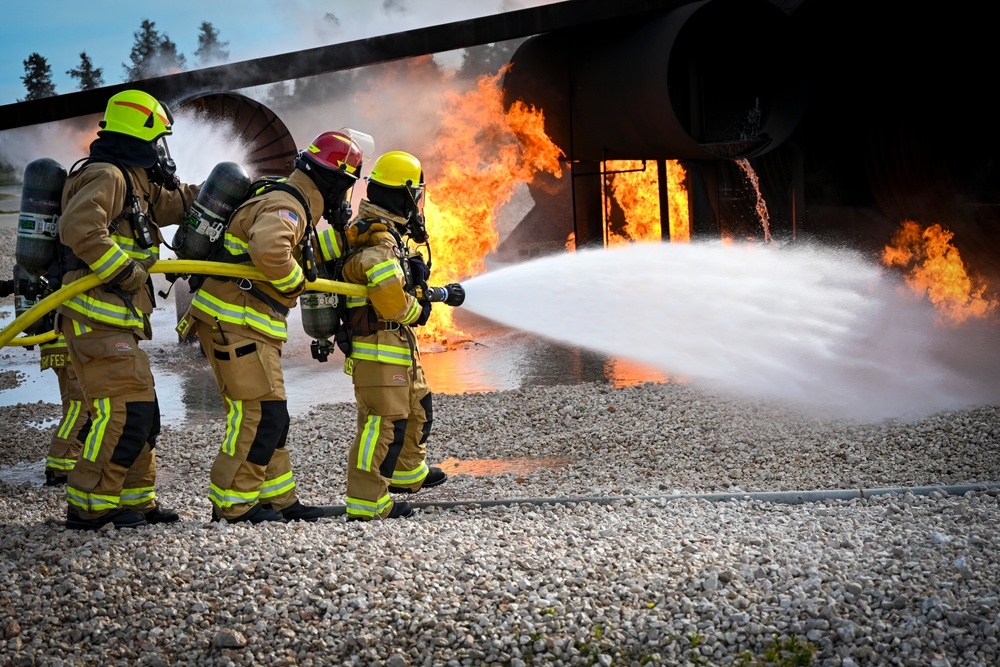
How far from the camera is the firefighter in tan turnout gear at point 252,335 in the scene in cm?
453

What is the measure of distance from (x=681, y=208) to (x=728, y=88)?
5.49 ft

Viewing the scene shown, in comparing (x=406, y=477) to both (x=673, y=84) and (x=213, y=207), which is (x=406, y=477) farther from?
(x=673, y=84)

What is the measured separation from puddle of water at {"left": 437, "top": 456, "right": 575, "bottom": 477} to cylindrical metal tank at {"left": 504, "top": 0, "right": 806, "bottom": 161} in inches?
201

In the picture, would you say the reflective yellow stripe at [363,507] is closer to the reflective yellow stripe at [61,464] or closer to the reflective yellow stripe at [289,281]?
the reflective yellow stripe at [289,281]

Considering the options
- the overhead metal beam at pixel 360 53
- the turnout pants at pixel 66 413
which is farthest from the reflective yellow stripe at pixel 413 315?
the overhead metal beam at pixel 360 53

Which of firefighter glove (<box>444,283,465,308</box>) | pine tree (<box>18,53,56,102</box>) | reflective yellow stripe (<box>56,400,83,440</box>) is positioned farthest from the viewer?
pine tree (<box>18,53,56,102</box>)

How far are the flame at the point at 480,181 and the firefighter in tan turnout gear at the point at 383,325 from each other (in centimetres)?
659

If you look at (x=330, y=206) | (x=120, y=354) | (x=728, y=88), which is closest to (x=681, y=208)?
(x=728, y=88)

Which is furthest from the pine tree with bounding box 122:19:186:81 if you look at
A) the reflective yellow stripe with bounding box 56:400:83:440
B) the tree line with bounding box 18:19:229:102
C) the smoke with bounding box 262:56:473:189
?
the reflective yellow stripe with bounding box 56:400:83:440

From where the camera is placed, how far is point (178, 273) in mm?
4562

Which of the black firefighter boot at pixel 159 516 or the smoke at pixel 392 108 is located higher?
the smoke at pixel 392 108

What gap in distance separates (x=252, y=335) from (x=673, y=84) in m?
8.17

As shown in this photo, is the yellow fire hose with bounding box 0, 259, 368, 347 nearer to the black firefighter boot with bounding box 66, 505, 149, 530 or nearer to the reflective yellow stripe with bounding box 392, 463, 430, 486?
the black firefighter boot with bounding box 66, 505, 149, 530

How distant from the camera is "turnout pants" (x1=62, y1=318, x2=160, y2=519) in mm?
4527
